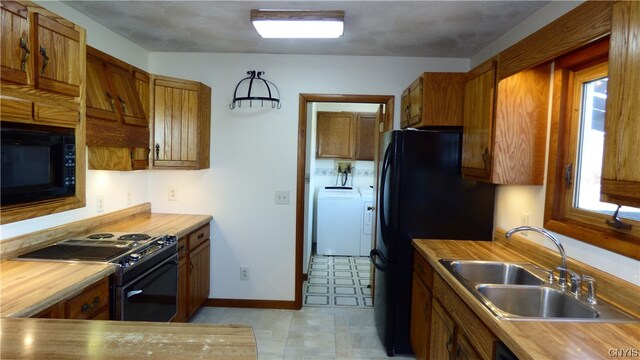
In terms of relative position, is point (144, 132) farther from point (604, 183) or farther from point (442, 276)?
point (604, 183)

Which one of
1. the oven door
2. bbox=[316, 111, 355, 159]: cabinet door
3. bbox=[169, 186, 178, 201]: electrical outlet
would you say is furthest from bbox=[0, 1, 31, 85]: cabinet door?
bbox=[316, 111, 355, 159]: cabinet door

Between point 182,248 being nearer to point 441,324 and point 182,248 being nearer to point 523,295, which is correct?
point 441,324

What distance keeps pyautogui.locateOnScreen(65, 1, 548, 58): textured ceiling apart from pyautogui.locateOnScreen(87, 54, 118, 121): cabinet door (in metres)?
0.40

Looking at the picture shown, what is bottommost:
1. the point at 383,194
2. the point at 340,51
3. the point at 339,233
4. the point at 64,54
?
the point at 339,233

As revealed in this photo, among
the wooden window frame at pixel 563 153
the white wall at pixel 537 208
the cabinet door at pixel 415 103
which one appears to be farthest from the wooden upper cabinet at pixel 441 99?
the wooden window frame at pixel 563 153

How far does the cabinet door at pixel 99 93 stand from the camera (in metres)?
2.03

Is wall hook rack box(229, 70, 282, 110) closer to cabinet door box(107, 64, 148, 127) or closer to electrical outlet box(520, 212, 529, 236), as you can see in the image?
cabinet door box(107, 64, 148, 127)

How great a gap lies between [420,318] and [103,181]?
8.05 ft

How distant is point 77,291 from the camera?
1.50 metres

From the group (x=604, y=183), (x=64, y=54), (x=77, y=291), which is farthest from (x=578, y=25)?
(x=77, y=291)

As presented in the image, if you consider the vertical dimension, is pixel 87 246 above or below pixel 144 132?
below

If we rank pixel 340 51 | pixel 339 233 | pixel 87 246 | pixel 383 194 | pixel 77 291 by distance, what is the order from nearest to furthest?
1. pixel 77 291
2. pixel 87 246
3. pixel 383 194
4. pixel 340 51
5. pixel 339 233

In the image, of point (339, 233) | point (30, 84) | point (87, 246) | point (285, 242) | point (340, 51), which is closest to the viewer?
point (30, 84)

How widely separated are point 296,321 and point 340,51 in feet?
7.71
